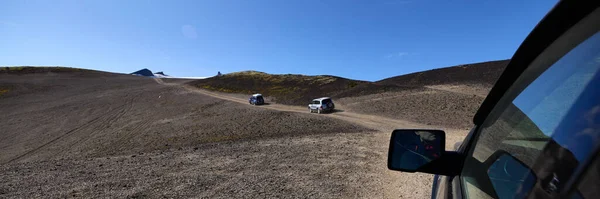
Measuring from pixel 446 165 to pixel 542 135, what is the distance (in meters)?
0.87

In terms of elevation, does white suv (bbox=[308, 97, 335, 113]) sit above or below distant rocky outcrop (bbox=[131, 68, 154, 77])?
below

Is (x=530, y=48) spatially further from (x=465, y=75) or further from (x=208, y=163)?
(x=465, y=75)

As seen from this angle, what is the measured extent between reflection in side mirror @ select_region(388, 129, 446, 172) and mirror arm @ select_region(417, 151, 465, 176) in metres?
0.03

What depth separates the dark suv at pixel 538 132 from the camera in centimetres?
86

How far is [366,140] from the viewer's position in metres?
14.5

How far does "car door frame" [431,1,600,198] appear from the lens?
1.03 m

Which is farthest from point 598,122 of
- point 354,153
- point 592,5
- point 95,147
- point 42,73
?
point 42,73

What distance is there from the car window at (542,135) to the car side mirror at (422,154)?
0.11 metres

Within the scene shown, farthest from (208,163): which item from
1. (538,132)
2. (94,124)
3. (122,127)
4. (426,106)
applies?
(94,124)

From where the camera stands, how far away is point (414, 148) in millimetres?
2150

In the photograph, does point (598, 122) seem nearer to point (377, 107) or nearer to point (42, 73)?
point (377, 107)

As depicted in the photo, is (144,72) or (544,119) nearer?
(544,119)

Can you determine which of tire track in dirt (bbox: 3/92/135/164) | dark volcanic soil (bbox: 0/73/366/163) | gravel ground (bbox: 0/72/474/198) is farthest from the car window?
tire track in dirt (bbox: 3/92/135/164)

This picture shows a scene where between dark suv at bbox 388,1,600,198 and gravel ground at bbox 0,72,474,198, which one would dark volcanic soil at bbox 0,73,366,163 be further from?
dark suv at bbox 388,1,600,198
